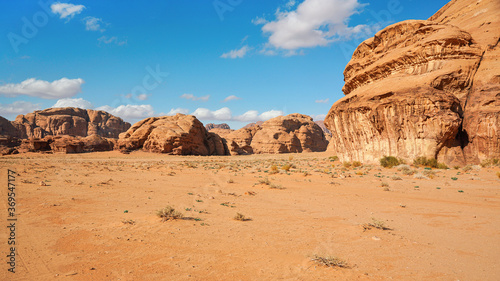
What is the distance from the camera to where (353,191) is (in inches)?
527

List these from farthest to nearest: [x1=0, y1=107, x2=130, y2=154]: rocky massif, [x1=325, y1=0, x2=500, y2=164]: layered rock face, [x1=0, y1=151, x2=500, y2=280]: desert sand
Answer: [x1=0, y1=107, x2=130, y2=154]: rocky massif → [x1=325, y1=0, x2=500, y2=164]: layered rock face → [x1=0, y1=151, x2=500, y2=280]: desert sand

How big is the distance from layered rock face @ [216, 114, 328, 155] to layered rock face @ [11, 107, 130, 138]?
2143 inches

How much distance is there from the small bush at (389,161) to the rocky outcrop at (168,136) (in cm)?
3775

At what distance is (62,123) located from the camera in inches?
3593

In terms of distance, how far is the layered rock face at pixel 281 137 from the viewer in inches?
2896

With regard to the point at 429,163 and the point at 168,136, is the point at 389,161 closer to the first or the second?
the point at 429,163

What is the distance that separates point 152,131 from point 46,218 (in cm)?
4757

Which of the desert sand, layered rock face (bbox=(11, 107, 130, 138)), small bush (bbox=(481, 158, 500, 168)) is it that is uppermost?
layered rock face (bbox=(11, 107, 130, 138))

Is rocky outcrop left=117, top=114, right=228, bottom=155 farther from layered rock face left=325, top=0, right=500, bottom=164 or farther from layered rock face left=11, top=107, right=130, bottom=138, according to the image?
layered rock face left=11, top=107, right=130, bottom=138

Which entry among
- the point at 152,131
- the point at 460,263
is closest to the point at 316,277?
the point at 460,263

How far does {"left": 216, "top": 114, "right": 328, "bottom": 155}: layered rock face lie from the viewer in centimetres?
7356

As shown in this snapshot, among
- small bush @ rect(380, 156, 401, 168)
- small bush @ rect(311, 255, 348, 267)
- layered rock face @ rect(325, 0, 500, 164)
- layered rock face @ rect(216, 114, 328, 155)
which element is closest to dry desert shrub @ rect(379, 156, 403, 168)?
small bush @ rect(380, 156, 401, 168)

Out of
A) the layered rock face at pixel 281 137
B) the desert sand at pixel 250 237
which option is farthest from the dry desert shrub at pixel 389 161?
the layered rock face at pixel 281 137

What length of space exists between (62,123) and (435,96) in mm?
109044
